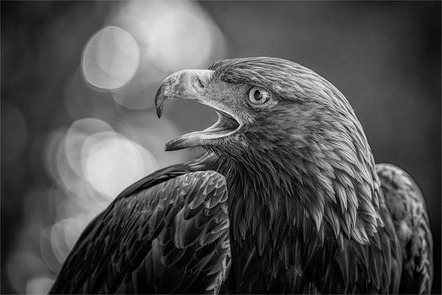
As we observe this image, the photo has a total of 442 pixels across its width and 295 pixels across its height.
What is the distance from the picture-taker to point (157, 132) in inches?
334

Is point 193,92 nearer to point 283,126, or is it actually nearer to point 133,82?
point 283,126

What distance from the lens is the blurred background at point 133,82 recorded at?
6.52 m

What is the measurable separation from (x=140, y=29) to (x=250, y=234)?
560 cm

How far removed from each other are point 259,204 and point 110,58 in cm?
532

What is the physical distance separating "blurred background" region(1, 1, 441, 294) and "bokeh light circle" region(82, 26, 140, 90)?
18mm

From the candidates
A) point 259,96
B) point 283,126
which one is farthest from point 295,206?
point 259,96

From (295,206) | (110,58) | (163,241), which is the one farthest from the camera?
(110,58)

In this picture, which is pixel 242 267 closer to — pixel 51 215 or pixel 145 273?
pixel 145 273

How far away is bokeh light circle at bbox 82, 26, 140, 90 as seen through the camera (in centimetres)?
730

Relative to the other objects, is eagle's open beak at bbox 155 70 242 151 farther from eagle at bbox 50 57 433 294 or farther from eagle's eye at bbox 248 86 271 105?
eagle's eye at bbox 248 86 271 105

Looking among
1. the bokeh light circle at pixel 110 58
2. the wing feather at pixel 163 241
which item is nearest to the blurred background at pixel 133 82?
the bokeh light circle at pixel 110 58

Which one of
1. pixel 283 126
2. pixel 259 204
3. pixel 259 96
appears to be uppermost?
pixel 259 96

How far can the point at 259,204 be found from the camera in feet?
9.91

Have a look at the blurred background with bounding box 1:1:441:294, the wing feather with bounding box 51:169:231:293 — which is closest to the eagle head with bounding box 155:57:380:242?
the wing feather with bounding box 51:169:231:293
